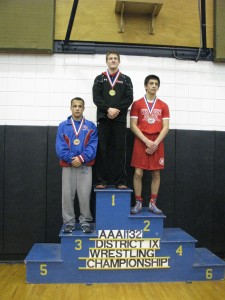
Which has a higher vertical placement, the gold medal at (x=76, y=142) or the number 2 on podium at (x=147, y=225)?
the gold medal at (x=76, y=142)

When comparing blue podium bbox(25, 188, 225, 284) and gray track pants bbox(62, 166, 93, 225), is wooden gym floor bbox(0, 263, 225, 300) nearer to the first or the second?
blue podium bbox(25, 188, 225, 284)

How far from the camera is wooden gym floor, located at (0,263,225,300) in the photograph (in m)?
2.71

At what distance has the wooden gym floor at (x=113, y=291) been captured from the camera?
107 inches

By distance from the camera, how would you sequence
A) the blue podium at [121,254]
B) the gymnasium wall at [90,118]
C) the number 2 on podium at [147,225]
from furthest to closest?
the gymnasium wall at [90,118] → the number 2 on podium at [147,225] → the blue podium at [121,254]

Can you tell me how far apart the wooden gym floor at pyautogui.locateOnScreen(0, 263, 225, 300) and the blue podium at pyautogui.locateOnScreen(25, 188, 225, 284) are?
0.25 feet

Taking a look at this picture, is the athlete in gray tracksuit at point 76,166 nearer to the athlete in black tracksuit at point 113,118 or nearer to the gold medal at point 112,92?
the athlete in black tracksuit at point 113,118

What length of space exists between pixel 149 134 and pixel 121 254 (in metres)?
1.29

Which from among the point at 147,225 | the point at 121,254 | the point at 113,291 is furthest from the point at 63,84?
the point at 113,291

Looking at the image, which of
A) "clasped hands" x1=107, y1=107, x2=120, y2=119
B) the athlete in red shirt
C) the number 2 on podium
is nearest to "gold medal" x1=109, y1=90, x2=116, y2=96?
"clasped hands" x1=107, y1=107, x2=120, y2=119

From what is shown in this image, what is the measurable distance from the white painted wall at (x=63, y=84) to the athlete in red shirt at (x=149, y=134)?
1.71 ft

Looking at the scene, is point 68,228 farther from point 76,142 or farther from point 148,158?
point 148,158

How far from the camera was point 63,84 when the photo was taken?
382 centimetres

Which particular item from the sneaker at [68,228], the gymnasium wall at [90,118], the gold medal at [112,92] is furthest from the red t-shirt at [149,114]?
the sneaker at [68,228]

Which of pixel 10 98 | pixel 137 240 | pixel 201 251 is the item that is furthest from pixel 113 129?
pixel 201 251
